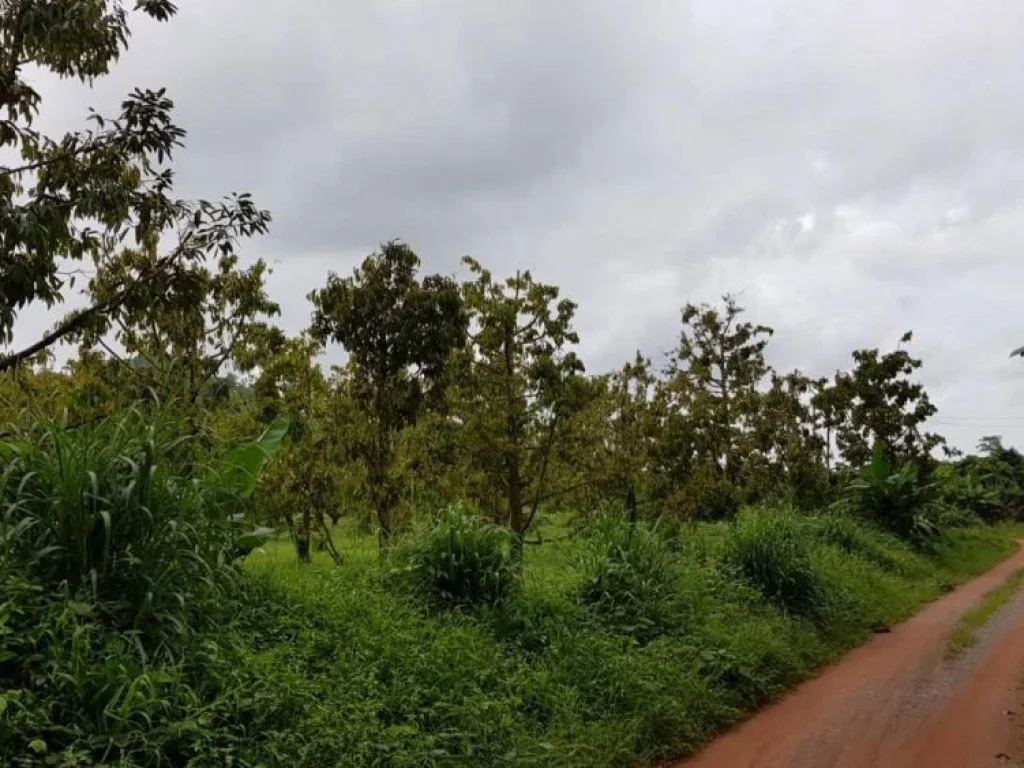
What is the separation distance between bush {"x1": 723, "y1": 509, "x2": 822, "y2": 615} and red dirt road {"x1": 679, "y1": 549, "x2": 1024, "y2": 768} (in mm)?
865

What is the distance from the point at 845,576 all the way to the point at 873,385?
9481 millimetres

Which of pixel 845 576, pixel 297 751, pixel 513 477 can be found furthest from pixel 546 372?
pixel 297 751

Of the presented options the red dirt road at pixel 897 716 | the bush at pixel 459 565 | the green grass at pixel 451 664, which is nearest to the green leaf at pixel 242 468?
the green grass at pixel 451 664

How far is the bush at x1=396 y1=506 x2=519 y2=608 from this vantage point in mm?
6520

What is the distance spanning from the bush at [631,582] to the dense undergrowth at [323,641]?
24mm

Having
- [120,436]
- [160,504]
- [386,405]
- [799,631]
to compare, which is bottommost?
[799,631]

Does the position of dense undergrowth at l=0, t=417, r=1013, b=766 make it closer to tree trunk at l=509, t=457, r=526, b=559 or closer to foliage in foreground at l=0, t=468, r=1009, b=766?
foliage in foreground at l=0, t=468, r=1009, b=766

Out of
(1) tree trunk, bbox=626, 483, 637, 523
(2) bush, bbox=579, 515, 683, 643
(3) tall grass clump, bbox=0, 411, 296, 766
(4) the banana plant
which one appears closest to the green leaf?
(4) the banana plant

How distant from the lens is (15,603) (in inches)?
151

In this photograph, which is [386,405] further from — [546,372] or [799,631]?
[799,631]

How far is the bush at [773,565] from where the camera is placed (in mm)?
9133

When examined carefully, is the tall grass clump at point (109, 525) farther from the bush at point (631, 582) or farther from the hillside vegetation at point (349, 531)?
the bush at point (631, 582)

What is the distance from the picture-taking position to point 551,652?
6.14 m

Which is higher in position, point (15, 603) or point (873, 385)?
point (873, 385)
